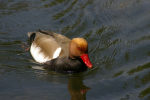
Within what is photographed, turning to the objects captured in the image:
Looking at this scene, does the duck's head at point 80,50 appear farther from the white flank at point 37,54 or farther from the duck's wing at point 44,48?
the white flank at point 37,54

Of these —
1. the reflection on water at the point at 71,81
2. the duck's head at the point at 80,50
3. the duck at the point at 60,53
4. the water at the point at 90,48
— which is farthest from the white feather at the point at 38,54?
the duck's head at the point at 80,50

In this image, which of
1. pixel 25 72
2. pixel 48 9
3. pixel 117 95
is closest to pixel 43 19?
pixel 48 9

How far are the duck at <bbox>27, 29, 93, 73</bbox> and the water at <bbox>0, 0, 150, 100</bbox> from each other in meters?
0.22

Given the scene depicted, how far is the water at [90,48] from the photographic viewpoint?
584 centimetres

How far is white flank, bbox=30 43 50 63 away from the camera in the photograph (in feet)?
24.7

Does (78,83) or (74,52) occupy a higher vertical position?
(74,52)

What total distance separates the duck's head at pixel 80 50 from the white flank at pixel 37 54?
1.11 metres

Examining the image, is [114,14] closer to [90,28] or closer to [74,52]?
[90,28]

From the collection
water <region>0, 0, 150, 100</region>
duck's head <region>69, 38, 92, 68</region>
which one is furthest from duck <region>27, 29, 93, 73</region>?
water <region>0, 0, 150, 100</region>

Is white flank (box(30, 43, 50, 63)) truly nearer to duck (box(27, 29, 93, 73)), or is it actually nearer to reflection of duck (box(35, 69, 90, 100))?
duck (box(27, 29, 93, 73))

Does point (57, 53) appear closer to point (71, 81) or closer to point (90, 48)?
point (71, 81)

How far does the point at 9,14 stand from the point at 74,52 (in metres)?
5.01

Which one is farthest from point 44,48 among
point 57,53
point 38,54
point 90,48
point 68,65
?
point 90,48

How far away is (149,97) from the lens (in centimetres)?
535
